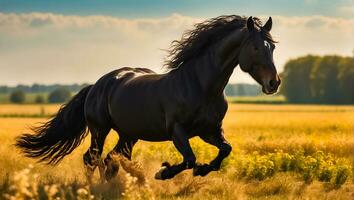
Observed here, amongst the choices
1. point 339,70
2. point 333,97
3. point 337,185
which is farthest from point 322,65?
Result: point 337,185

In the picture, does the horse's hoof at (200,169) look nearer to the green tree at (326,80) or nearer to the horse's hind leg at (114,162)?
the horse's hind leg at (114,162)

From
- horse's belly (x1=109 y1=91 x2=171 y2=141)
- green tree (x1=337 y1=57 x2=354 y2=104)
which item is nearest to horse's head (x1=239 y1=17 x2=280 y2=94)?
horse's belly (x1=109 y1=91 x2=171 y2=141)

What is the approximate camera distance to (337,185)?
1024 centimetres

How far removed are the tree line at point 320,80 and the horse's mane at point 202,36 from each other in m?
86.7

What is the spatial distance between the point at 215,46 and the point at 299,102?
99.7 metres

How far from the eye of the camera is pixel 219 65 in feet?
26.5

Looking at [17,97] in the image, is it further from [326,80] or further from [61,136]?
[61,136]

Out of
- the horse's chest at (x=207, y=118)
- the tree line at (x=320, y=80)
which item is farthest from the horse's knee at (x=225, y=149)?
the tree line at (x=320, y=80)

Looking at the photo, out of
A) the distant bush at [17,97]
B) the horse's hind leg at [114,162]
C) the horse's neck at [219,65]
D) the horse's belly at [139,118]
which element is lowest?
the distant bush at [17,97]

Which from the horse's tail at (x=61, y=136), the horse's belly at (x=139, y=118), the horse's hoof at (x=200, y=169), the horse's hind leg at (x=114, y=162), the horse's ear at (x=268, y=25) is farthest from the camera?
the horse's tail at (x=61, y=136)

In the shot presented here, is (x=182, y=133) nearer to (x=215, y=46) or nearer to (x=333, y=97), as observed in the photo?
(x=215, y=46)

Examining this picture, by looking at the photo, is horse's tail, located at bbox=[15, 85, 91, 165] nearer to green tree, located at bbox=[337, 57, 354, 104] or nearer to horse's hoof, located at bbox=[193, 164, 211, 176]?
horse's hoof, located at bbox=[193, 164, 211, 176]

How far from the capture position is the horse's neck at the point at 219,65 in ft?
26.1

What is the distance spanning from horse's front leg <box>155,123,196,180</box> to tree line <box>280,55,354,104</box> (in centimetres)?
8727
